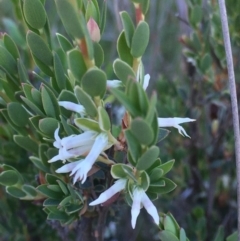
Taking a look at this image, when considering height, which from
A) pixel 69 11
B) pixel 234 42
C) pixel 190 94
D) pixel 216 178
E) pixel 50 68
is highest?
pixel 69 11

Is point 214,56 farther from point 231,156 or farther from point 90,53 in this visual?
point 90,53

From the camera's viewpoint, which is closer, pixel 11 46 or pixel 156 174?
pixel 156 174

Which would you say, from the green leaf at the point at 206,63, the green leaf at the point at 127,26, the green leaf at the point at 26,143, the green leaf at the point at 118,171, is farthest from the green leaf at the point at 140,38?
the green leaf at the point at 206,63

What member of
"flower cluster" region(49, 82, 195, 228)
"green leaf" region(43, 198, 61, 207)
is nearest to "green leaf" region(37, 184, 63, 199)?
"green leaf" region(43, 198, 61, 207)

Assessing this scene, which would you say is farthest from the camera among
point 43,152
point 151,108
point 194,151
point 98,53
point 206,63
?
point 194,151

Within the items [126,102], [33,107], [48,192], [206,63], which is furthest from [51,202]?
[206,63]

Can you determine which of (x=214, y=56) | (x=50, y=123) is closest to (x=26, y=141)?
(x=50, y=123)

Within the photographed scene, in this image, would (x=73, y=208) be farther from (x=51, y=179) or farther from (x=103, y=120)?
(x=103, y=120)
